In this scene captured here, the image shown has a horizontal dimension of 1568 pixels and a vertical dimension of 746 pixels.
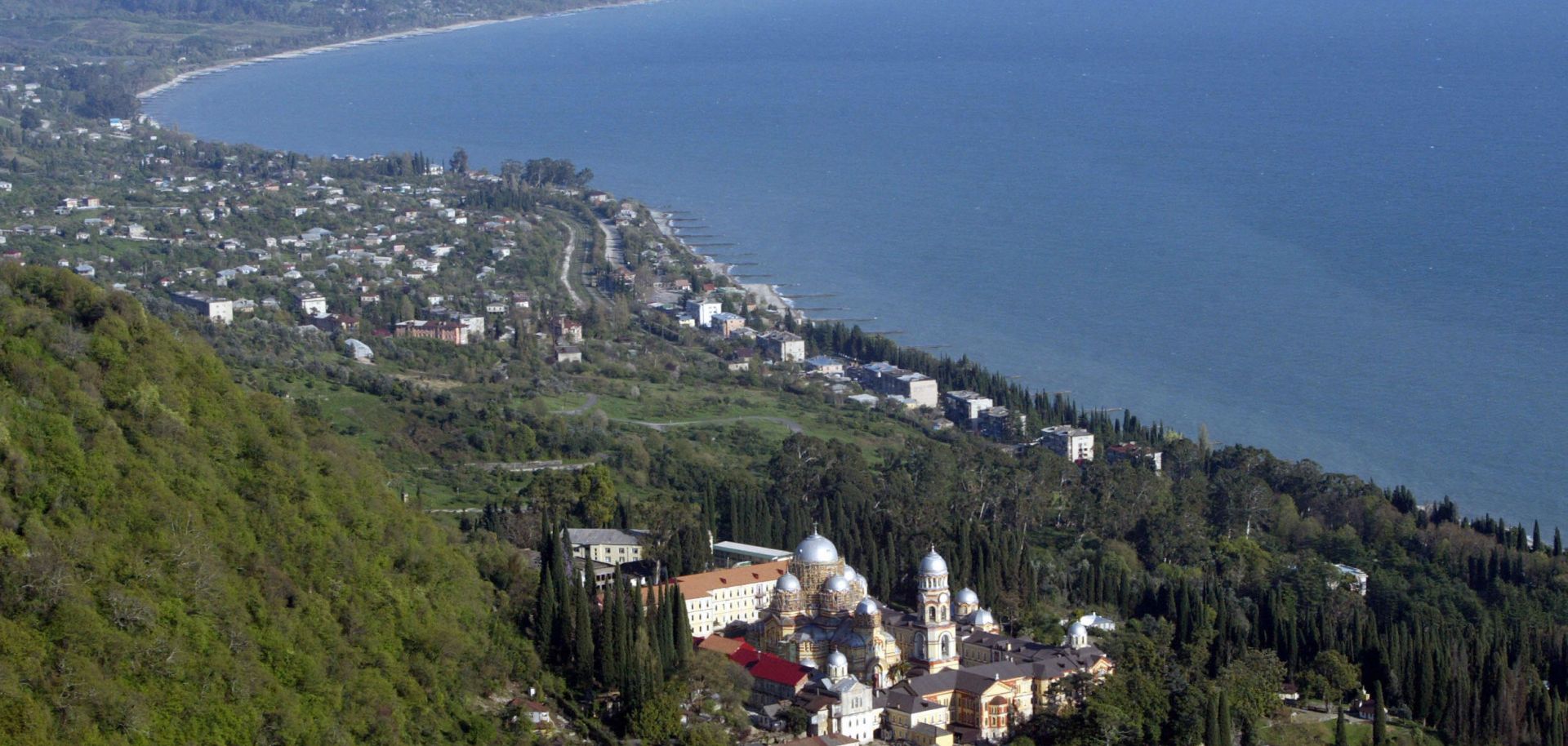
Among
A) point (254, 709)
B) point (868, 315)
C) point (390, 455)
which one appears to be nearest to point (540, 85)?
point (868, 315)

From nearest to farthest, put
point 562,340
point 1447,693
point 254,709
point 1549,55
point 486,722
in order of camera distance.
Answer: point 254,709
point 486,722
point 1447,693
point 562,340
point 1549,55

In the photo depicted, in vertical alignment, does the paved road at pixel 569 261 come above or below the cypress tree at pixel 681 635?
below

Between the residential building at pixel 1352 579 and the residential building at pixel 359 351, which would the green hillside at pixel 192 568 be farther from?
the residential building at pixel 359 351

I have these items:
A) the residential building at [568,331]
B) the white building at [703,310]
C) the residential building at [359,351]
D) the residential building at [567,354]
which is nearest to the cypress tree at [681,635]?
the residential building at [359,351]

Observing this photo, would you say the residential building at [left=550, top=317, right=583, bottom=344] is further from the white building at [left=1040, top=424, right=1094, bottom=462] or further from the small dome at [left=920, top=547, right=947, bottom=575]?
the small dome at [left=920, top=547, right=947, bottom=575]

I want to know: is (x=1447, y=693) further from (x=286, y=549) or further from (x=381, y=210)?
(x=381, y=210)

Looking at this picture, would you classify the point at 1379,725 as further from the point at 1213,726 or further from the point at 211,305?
the point at 211,305
